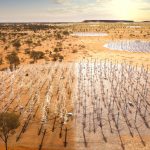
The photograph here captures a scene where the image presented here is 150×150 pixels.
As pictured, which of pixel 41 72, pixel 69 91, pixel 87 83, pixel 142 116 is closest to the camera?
pixel 142 116

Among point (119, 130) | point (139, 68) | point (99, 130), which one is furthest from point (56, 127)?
point (139, 68)

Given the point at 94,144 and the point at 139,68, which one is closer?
the point at 94,144

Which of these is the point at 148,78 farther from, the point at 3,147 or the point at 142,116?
the point at 3,147

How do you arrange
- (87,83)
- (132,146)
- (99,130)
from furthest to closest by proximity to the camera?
(87,83) → (99,130) → (132,146)

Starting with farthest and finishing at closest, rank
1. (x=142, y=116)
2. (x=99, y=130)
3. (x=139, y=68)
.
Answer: (x=139, y=68), (x=142, y=116), (x=99, y=130)

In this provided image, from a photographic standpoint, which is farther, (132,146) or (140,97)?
(140,97)

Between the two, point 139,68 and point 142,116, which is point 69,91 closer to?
point 142,116

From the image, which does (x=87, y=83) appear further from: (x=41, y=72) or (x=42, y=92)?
(x=41, y=72)

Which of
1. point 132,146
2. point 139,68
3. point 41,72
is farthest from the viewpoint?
point 139,68

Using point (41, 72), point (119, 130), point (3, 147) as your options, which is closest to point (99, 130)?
point (119, 130)
